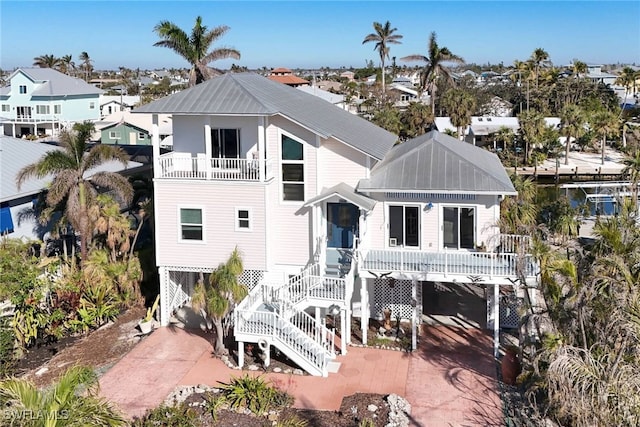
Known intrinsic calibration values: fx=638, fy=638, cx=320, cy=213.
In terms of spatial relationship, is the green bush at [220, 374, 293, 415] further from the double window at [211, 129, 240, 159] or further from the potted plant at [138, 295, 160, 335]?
the double window at [211, 129, 240, 159]

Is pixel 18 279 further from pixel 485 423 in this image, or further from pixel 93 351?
pixel 485 423

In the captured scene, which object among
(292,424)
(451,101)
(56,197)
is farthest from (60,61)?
(292,424)

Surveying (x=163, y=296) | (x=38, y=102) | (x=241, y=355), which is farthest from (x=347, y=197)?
(x=38, y=102)

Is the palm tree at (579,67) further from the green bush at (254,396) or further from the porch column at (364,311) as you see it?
the green bush at (254,396)

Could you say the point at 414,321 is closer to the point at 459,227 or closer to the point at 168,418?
the point at 459,227

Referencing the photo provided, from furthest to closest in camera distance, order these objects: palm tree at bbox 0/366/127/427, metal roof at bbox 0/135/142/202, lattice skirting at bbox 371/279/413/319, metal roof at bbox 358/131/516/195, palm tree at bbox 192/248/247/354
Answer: metal roof at bbox 0/135/142/202 < lattice skirting at bbox 371/279/413/319 < metal roof at bbox 358/131/516/195 < palm tree at bbox 192/248/247/354 < palm tree at bbox 0/366/127/427

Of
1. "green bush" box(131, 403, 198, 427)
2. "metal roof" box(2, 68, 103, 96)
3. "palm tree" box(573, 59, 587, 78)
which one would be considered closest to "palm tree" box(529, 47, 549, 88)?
"palm tree" box(573, 59, 587, 78)
